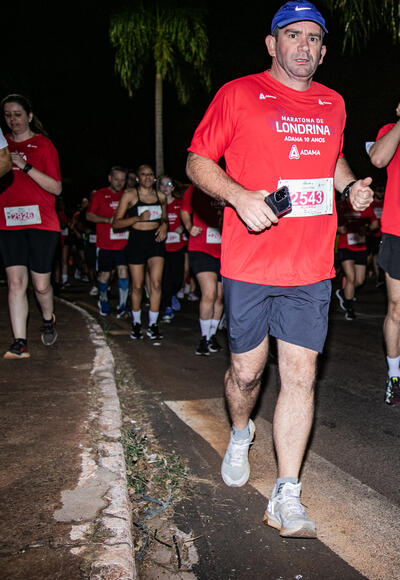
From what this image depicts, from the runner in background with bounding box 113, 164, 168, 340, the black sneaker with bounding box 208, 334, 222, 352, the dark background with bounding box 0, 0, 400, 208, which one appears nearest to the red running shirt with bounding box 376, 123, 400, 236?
the black sneaker with bounding box 208, 334, 222, 352

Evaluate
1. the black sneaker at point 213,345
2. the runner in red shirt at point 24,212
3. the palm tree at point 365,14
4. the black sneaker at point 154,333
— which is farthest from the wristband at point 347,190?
the palm tree at point 365,14

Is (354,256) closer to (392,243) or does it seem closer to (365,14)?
(365,14)

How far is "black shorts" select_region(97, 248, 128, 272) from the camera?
34.9 feet

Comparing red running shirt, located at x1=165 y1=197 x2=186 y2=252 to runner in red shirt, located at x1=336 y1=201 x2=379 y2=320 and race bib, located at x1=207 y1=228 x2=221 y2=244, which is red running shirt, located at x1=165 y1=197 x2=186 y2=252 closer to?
runner in red shirt, located at x1=336 y1=201 x2=379 y2=320

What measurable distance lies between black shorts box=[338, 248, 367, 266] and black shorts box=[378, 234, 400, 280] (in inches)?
205

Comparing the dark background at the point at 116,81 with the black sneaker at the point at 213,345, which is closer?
the black sneaker at the point at 213,345

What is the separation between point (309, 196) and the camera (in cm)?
294

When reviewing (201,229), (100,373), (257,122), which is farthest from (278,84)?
(201,229)

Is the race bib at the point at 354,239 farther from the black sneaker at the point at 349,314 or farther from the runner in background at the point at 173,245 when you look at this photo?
the runner in background at the point at 173,245

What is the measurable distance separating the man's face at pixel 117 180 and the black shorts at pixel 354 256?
12.5 feet

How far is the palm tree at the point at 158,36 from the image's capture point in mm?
18672

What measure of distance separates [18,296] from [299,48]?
12.3ft

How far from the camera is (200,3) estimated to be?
61.4 ft

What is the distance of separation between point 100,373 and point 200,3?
1645 cm
